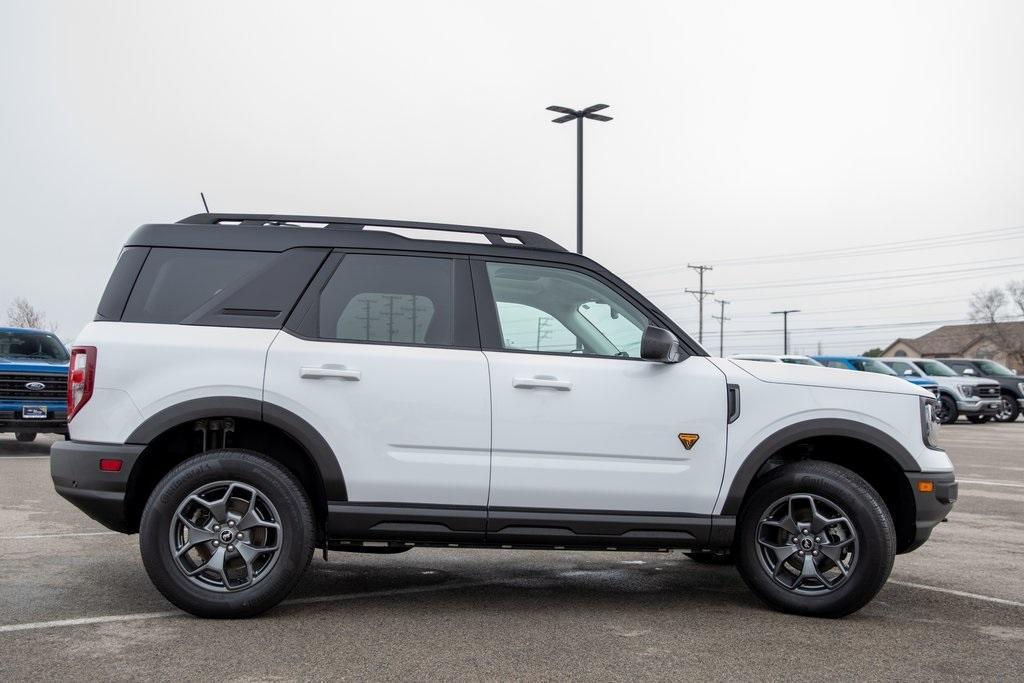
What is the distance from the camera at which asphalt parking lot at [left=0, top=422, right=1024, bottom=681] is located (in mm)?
4410

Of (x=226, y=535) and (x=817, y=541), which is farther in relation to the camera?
(x=817, y=541)

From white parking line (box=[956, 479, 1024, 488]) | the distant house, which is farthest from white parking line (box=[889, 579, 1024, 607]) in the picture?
the distant house

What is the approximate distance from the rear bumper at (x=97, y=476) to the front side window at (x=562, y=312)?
2068 mm

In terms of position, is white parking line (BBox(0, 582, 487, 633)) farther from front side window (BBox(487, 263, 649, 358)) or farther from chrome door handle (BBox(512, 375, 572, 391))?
front side window (BBox(487, 263, 649, 358))

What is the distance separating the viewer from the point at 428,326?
18.1 feet

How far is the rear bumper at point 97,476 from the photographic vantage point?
5.27 m

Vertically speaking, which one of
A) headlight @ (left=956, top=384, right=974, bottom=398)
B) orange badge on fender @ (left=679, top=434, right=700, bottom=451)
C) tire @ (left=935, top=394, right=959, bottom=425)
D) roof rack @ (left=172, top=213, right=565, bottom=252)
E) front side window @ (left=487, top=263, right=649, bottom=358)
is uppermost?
roof rack @ (left=172, top=213, right=565, bottom=252)

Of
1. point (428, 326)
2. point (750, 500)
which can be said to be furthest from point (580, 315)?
point (750, 500)

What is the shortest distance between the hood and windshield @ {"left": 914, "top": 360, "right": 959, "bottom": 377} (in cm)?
2476

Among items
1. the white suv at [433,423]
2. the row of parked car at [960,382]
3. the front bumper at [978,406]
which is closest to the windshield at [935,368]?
the row of parked car at [960,382]

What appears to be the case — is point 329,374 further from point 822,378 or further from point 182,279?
point 822,378

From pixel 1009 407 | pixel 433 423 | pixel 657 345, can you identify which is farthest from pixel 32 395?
pixel 1009 407

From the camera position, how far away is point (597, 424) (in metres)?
5.36

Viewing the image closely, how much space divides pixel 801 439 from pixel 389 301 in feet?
7.71
